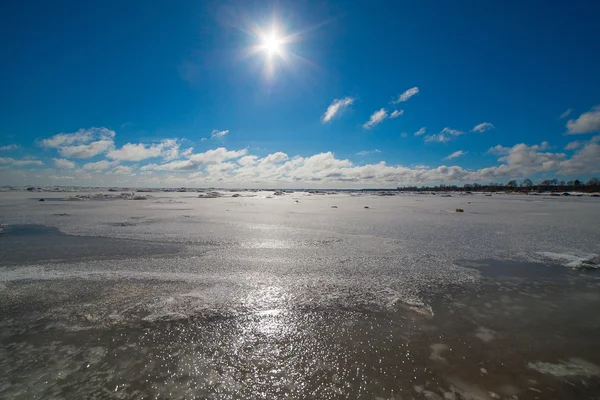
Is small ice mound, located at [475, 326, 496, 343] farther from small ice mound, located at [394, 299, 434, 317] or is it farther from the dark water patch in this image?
the dark water patch

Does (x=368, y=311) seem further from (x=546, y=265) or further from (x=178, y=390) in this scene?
(x=546, y=265)

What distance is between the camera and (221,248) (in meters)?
7.65

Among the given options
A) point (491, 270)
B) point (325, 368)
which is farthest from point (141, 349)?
point (491, 270)

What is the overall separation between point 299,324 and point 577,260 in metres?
7.06

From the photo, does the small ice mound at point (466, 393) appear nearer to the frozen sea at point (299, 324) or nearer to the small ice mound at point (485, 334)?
the frozen sea at point (299, 324)

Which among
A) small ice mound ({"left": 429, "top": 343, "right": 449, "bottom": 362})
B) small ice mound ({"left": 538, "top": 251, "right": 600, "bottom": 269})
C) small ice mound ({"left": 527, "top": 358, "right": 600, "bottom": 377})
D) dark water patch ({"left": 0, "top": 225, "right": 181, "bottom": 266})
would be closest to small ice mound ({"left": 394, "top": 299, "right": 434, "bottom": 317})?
small ice mound ({"left": 429, "top": 343, "right": 449, "bottom": 362})

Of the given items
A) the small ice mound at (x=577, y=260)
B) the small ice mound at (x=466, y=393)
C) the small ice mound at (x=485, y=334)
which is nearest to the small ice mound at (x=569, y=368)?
the small ice mound at (x=485, y=334)

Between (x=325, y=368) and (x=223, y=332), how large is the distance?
53.8 inches

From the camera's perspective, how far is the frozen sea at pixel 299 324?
2439 mm

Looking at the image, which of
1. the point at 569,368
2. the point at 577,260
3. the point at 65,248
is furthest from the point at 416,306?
the point at 65,248

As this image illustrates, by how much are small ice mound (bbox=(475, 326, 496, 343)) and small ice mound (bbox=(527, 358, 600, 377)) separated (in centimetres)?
45

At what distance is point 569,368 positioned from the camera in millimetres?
2650

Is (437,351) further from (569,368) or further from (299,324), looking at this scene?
(299,324)

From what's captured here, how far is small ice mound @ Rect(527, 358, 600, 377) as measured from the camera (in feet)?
8.44
